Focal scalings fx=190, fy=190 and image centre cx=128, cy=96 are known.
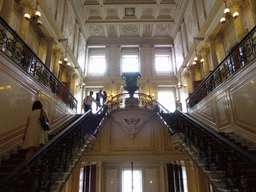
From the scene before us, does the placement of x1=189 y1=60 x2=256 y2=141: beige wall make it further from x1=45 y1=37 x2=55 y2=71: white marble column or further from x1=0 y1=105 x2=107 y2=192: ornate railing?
x1=45 y1=37 x2=55 y2=71: white marble column

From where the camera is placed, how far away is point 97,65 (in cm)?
1688

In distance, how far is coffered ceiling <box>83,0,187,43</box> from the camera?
14.1 metres

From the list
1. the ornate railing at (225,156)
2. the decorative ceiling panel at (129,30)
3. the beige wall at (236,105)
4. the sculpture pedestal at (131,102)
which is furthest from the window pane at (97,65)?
the ornate railing at (225,156)

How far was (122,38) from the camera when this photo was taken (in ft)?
56.1

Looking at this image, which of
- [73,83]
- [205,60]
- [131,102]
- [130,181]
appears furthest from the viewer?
[73,83]

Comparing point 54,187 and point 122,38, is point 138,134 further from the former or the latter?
point 122,38

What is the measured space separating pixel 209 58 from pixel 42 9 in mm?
8991

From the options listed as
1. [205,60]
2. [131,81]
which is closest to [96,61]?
[131,81]

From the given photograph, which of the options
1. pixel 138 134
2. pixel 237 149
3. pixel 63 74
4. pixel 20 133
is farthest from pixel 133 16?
pixel 237 149

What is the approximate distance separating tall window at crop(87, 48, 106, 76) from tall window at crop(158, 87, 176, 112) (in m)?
5.23

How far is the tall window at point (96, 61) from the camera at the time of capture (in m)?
16.6

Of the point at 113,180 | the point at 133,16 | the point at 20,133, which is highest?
the point at 133,16

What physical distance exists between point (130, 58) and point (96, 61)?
3067 mm

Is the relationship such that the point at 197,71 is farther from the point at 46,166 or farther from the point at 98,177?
the point at 46,166
